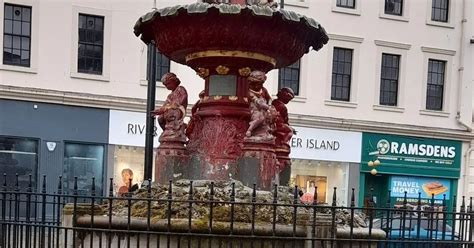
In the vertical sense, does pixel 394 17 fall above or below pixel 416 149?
above

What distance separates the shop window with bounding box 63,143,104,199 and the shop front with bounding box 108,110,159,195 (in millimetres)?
437

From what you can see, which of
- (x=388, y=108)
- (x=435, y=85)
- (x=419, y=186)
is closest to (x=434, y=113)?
(x=435, y=85)

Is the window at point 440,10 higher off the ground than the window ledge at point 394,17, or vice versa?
the window at point 440,10

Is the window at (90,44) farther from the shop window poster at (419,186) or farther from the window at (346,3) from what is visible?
the shop window poster at (419,186)

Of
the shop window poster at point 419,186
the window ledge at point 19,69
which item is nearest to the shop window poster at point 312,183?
the shop window poster at point 419,186

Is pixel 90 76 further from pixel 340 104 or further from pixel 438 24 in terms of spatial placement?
pixel 438 24

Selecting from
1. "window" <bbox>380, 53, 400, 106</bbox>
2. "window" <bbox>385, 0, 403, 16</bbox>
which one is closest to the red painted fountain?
"window" <bbox>380, 53, 400, 106</bbox>

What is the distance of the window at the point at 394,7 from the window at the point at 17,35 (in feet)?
46.3

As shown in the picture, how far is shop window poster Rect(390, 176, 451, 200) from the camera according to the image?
25.2m

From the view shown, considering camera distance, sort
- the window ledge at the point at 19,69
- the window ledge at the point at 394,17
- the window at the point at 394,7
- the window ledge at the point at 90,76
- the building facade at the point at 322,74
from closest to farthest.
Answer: the window ledge at the point at 19,69 < the building facade at the point at 322,74 < the window ledge at the point at 90,76 < the window ledge at the point at 394,17 < the window at the point at 394,7

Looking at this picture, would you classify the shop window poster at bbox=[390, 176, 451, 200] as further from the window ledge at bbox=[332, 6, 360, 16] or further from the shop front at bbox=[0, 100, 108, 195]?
the shop front at bbox=[0, 100, 108, 195]

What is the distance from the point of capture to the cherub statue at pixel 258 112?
6934mm

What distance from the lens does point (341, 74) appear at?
24.9 meters

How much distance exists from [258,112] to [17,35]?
638 inches
